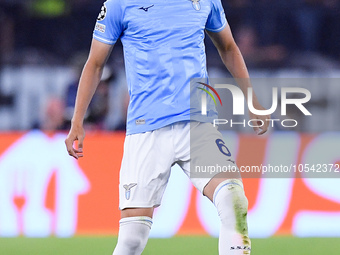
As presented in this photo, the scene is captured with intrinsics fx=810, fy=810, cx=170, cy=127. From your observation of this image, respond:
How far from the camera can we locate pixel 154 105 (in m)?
4.07

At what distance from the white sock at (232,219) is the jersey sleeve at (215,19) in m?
0.93

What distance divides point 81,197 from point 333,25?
487 centimetres

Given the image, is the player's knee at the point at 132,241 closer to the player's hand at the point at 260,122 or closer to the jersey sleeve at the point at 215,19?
the player's hand at the point at 260,122

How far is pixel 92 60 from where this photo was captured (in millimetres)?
4195

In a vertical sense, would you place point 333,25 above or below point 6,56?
above

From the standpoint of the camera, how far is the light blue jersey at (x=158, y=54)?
407 centimetres

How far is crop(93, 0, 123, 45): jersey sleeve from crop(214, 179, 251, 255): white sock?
96 cm

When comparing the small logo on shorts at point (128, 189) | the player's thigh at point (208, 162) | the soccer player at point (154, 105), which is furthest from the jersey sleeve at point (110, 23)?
the small logo on shorts at point (128, 189)

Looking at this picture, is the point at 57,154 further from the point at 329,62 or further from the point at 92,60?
the point at 329,62

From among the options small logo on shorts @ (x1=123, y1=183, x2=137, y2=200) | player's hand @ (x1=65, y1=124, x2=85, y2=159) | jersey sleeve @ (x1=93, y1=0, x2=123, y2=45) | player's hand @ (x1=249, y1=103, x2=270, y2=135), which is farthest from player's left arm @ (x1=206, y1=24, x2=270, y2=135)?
player's hand @ (x1=65, y1=124, x2=85, y2=159)

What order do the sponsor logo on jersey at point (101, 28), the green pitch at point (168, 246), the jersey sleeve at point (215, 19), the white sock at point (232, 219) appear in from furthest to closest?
the green pitch at point (168, 246), the jersey sleeve at point (215, 19), the sponsor logo on jersey at point (101, 28), the white sock at point (232, 219)

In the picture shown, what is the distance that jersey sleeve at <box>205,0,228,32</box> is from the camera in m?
4.33

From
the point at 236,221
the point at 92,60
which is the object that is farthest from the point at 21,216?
the point at 236,221

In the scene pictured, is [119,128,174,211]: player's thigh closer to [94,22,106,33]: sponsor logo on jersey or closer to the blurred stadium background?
[94,22,106,33]: sponsor logo on jersey
